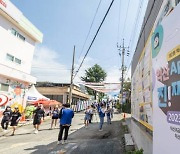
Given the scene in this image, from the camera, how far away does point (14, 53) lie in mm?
18875

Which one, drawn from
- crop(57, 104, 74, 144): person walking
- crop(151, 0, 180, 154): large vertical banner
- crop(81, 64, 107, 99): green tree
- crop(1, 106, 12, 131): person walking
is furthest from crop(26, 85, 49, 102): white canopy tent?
crop(81, 64, 107, 99): green tree

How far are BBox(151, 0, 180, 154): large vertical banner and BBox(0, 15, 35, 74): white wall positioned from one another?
1628 cm

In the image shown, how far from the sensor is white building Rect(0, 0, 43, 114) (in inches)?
673

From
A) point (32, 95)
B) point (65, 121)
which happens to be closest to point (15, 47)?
point (32, 95)

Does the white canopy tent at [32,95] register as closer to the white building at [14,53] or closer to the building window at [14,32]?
the white building at [14,53]

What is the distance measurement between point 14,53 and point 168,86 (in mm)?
18260

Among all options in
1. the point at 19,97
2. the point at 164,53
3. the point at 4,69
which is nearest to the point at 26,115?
the point at 19,97

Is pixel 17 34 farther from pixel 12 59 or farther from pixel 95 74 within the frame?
pixel 95 74

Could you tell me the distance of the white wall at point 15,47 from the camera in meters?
17.1

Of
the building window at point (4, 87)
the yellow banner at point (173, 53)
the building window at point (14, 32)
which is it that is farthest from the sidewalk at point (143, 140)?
the building window at point (14, 32)

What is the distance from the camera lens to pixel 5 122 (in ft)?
47.7

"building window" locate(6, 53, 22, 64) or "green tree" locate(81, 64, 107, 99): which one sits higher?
"green tree" locate(81, 64, 107, 99)

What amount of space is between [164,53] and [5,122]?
1410 cm

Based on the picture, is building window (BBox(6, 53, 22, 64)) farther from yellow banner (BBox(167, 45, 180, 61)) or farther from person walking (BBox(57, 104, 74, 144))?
yellow banner (BBox(167, 45, 180, 61))
